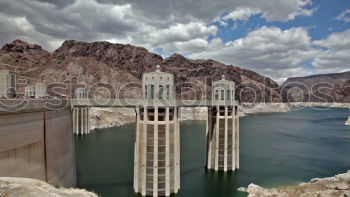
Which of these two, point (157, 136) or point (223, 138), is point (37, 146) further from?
point (223, 138)

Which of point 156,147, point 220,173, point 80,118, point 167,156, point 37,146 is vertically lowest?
Answer: point 220,173

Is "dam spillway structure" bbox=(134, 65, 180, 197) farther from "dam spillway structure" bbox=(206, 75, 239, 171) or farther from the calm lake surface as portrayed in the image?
"dam spillway structure" bbox=(206, 75, 239, 171)

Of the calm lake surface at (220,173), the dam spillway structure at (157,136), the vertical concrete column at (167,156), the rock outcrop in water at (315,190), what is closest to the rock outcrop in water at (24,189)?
the dam spillway structure at (157,136)

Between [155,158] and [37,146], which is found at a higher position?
[37,146]

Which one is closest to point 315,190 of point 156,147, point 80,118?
point 156,147

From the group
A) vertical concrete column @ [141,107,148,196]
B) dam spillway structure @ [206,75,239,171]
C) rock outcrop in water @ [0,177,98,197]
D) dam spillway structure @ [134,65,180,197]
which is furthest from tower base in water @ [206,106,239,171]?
rock outcrop in water @ [0,177,98,197]

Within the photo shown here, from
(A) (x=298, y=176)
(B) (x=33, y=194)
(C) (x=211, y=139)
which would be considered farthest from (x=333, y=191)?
(B) (x=33, y=194)
